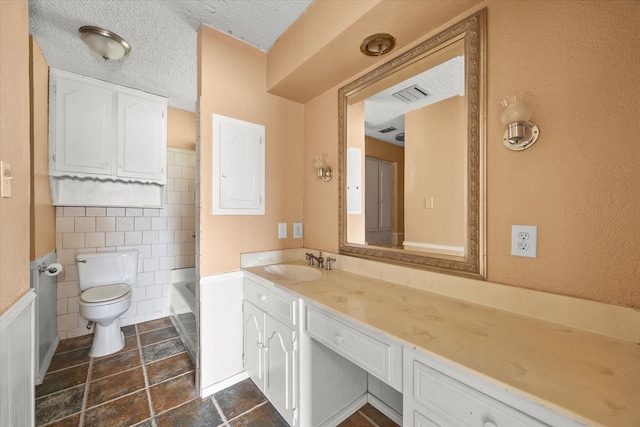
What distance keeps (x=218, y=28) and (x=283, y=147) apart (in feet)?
2.92

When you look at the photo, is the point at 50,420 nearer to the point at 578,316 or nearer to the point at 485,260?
the point at 485,260

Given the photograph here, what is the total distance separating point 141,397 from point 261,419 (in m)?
0.85

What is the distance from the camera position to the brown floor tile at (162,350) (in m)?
2.07

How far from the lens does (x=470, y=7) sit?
1.09 metres

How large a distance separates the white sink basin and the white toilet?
148 centimetres

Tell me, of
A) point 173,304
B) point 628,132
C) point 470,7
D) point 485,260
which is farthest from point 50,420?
point 470,7

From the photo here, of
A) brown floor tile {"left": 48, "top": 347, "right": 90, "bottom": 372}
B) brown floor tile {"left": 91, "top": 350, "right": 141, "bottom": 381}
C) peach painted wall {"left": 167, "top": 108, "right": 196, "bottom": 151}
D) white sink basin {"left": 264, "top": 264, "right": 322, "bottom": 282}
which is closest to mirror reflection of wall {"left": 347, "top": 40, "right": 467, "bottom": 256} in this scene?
white sink basin {"left": 264, "top": 264, "right": 322, "bottom": 282}

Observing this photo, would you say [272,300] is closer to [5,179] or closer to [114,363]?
[5,179]

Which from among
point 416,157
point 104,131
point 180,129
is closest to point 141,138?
point 104,131

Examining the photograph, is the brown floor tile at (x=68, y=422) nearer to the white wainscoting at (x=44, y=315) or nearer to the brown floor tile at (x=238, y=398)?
the white wainscoting at (x=44, y=315)

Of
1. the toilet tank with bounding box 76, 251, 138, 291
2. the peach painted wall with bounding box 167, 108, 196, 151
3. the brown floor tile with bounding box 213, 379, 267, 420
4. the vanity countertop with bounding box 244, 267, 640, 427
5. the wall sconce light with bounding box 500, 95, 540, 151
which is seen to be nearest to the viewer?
the vanity countertop with bounding box 244, 267, 640, 427

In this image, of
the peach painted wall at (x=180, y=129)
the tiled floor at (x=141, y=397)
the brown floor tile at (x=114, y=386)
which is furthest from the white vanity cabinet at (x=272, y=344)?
the peach painted wall at (x=180, y=129)

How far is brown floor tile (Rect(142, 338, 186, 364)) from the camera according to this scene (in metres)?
2.07

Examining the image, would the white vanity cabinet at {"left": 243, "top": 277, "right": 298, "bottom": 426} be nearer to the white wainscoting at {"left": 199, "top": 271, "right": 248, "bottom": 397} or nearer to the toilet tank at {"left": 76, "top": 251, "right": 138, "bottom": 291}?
the white wainscoting at {"left": 199, "top": 271, "right": 248, "bottom": 397}
